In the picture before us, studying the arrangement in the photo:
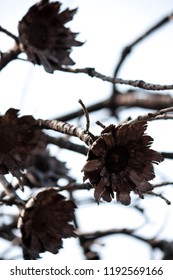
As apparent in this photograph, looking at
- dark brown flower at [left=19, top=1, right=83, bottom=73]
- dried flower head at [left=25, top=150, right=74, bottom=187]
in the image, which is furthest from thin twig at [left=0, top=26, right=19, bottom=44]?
dried flower head at [left=25, top=150, right=74, bottom=187]

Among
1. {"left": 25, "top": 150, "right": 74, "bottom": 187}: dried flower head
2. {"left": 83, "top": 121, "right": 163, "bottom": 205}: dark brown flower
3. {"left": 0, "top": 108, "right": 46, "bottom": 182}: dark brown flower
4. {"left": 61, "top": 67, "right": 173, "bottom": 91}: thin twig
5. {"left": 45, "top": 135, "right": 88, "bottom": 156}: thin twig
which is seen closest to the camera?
{"left": 83, "top": 121, "right": 163, "bottom": 205}: dark brown flower

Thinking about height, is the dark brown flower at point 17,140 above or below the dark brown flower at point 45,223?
above

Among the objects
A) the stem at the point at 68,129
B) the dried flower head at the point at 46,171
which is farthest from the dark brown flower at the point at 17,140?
the dried flower head at the point at 46,171

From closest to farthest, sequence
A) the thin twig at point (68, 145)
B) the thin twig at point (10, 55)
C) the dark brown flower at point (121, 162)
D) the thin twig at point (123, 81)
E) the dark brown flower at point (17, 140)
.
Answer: the dark brown flower at point (121, 162) → the thin twig at point (123, 81) → the dark brown flower at point (17, 140) → the thin twig at point (10, 55) → the thin twig at point (68, 145)

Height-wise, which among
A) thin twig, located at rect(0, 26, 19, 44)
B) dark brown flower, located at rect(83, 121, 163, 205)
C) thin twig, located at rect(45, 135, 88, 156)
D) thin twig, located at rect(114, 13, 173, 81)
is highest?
thin twig, located at rect(114, 13, 173, 81)

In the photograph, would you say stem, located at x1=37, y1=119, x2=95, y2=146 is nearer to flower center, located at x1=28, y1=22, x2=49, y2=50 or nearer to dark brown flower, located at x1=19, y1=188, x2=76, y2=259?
dark brown flower, located at x1=19, y1=188, x2=76, y2=259

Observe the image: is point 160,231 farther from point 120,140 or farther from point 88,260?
point 120,140

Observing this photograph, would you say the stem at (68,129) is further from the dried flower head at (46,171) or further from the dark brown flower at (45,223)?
the dried flower head at (46,171)
